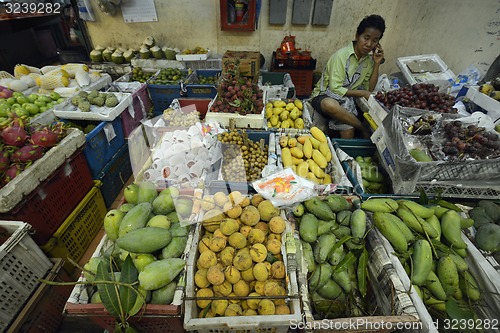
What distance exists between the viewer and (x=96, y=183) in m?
2.51

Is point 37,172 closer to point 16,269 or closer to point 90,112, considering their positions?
point 16,269

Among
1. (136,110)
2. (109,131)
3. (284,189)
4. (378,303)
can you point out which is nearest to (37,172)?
(109,131)

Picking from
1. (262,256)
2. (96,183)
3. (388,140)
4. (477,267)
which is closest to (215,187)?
(262,256)

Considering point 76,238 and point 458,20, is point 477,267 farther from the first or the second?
point 458,20

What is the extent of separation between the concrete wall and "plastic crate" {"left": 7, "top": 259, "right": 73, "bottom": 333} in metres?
4.68

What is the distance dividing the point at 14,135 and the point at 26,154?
0.66ft

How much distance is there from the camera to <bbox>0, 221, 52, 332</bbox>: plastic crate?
146 centimetres

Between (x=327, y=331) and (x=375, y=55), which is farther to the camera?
(x=375, y=55)

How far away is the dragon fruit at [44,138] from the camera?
1.93 m

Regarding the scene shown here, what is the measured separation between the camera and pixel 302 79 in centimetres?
465

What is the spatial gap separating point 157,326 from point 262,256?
716 millimetres

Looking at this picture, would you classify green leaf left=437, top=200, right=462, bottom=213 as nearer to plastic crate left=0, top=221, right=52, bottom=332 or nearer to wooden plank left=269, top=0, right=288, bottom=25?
plastic crate left=0, top=221, right=52, bottom=332

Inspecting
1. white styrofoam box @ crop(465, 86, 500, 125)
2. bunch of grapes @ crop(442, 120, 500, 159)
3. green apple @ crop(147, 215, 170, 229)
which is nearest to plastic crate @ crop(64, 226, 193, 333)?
green apple @ crop(147, 215, 170, 229)

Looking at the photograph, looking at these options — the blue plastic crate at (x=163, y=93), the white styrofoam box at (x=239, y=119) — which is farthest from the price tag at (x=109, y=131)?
the blue plastic crate at (x=163, y=93)
